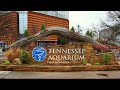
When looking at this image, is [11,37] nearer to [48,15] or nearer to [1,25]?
[1,25]

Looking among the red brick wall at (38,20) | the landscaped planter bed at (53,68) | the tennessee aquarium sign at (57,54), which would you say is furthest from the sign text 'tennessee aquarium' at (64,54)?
the red brick wall at (38,20)

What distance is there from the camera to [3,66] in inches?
593

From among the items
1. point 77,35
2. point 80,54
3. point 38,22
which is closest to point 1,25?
point 77,35

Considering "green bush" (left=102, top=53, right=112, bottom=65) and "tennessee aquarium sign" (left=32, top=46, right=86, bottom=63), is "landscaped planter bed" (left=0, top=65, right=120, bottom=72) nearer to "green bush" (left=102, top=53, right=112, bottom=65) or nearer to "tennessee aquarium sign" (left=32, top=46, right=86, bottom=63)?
"green bush" (left=102, top=53, right=112, bottom=65)

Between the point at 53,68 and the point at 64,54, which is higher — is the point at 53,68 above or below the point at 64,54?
below

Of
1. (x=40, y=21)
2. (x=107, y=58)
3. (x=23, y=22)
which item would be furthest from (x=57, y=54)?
(x=40, y=21)

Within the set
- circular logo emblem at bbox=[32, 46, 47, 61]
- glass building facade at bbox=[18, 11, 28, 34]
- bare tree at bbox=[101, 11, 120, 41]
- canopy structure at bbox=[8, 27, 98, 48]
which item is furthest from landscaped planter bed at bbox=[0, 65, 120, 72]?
glass building facade at bbox=[18, 11, 28, 34]

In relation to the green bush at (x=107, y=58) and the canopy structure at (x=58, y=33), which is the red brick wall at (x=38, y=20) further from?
the green bush at (x=107, y=58)

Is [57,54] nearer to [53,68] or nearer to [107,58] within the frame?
[53,68]

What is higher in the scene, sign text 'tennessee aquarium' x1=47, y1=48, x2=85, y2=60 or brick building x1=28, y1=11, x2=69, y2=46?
brick building x1=28, y1=11, x2=69, y2=46

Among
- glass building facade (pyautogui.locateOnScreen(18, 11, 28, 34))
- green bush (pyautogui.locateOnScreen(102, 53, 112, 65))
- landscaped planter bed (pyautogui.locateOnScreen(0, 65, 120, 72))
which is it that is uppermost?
glass building facade (pyautogui.locateOnScreen(18, 11, 28, 34))

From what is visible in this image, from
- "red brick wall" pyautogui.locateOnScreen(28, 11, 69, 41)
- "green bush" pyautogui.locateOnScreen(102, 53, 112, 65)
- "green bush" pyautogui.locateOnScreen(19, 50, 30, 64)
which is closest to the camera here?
"green bush" pyautogui.locateOnScreen(19, 50, 30, 64)

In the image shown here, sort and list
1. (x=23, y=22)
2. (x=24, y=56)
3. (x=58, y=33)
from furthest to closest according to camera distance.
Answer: (x=23, y=22) < (x=58, y=33) < (x=24, y=56)
